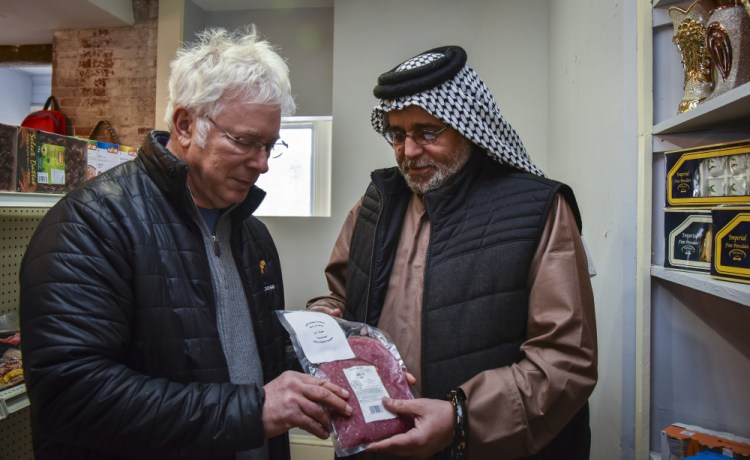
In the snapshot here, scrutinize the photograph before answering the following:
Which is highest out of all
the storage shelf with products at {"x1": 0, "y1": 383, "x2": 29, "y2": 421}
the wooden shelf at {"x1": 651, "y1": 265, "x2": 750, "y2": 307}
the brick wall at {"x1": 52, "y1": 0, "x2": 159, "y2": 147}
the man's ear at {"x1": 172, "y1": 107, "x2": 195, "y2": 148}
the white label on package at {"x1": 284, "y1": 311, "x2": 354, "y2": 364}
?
the brick wall at {"x1": 52, "y1": 0, "x2": 159, "y2": 147}

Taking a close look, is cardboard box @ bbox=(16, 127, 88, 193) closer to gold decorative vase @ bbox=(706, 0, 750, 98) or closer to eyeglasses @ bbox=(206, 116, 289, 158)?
eyeglasses @ bbox=(206, 116, 289, 158)

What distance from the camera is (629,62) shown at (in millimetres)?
1430

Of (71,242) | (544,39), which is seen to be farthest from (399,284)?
(544,39)

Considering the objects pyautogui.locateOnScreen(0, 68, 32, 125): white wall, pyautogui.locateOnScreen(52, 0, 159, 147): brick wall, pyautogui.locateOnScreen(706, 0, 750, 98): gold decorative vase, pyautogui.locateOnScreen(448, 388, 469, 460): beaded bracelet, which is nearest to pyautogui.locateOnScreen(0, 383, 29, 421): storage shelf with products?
pyautogui.locateOnScreen(448, 388, 469, 460): beaded bracelet

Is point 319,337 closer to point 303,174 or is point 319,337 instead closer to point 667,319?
point 667,319

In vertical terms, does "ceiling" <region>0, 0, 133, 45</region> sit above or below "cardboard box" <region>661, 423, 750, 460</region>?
above

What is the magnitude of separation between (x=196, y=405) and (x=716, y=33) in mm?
1382

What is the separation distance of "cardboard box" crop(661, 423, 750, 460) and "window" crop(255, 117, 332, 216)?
2.60 m

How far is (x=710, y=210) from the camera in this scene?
112cm

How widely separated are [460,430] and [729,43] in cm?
106

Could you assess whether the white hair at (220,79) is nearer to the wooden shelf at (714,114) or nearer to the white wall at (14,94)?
the wooden shelf at (714,114)

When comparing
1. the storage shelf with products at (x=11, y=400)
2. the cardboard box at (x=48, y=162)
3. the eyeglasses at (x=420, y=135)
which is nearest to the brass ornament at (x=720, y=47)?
the eyeglasses at (x=420, y=135)

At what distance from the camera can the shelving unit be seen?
1270mm

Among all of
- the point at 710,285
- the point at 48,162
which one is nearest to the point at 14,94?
the point at 48,162
